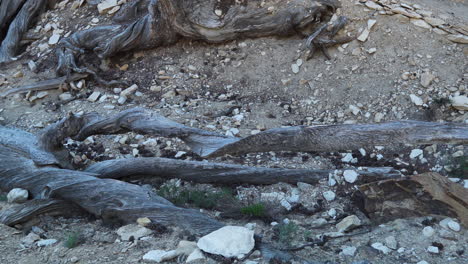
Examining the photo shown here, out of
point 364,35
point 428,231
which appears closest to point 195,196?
point 428,231

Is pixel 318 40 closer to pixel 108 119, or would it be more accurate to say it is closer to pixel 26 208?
pixel 108 119

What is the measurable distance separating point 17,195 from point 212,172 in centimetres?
174

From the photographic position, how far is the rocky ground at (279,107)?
4.32 meters

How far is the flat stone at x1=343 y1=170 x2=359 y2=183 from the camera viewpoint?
5.34 metres

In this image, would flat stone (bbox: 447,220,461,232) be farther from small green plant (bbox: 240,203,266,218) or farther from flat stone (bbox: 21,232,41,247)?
flat stone (bbox: 21,232,41,247)

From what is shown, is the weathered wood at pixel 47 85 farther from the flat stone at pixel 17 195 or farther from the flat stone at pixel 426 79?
the flat stone at pixel 426 79

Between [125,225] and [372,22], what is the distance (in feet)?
13.6

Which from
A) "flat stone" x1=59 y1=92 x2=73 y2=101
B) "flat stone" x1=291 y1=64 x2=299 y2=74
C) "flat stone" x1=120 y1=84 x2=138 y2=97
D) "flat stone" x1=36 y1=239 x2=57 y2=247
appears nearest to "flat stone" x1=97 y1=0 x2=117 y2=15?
"flat stone" x1=59 y1=92 x2=73 y2=101

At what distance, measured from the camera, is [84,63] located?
326 inches

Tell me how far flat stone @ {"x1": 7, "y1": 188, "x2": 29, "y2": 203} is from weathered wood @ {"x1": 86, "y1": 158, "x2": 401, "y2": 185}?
27.8 inches

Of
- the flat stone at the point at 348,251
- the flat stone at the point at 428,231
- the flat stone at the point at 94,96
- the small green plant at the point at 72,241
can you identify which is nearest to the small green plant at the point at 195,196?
the small green plant at the point at 72,241

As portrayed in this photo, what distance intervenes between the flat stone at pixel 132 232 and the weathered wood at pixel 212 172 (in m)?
1.13

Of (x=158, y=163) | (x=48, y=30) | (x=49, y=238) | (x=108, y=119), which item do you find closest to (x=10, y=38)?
(x=48, y=30)

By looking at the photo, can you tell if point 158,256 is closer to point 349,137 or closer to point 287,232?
point 287,232
